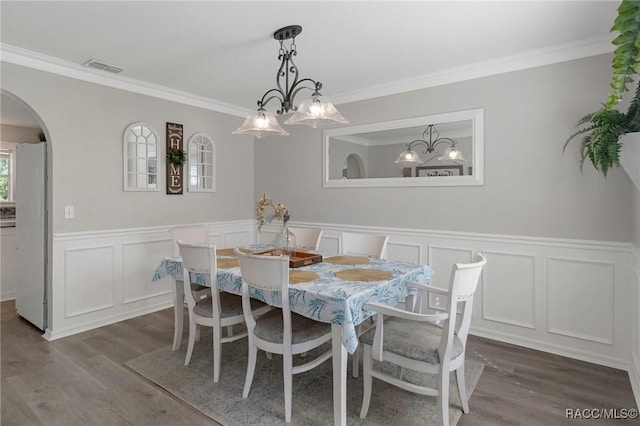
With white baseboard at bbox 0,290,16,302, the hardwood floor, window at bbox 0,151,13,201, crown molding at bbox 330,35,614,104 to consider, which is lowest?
the hardwood floor

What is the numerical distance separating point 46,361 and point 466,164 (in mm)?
4018

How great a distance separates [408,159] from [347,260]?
1.49 metres

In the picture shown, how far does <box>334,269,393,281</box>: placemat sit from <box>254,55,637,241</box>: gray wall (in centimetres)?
144

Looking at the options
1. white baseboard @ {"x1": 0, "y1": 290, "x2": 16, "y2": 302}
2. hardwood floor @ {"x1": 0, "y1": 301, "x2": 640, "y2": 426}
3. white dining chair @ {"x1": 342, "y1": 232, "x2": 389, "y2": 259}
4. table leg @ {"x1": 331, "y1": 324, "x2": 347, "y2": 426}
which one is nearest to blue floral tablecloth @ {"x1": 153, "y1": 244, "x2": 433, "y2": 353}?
table leg @ {"x1": 331, "y1": 324, "x2": 347, "y2": 426}

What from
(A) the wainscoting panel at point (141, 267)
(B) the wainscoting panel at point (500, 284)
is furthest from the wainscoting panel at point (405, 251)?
(A) the wainscoting panel at point (141, 267)

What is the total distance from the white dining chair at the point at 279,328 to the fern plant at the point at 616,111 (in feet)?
6.53

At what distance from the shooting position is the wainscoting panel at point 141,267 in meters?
3.80

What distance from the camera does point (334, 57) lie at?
3.12 meters

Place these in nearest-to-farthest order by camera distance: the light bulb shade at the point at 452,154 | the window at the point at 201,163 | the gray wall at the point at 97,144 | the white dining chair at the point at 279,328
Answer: the white dining chair at the point at 279,328
the gray wall at the point at 97,144
the light bulb shade at the point at 452,154
the window at the point at 201,163

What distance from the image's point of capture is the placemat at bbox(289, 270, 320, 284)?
2.18 metres

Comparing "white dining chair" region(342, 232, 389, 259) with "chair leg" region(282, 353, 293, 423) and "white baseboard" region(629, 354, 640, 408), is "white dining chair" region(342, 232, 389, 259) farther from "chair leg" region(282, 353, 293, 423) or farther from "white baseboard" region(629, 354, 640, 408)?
"white baseboard" region(629, 354, 640, 408)

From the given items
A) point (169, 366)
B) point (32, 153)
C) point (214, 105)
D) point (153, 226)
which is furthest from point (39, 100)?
point (169, 366)

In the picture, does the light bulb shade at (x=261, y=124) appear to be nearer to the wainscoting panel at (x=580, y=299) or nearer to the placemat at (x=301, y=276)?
the placemat at (x=301, y=276)

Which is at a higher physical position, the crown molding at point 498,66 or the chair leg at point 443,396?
the crown molding at point 498,66
